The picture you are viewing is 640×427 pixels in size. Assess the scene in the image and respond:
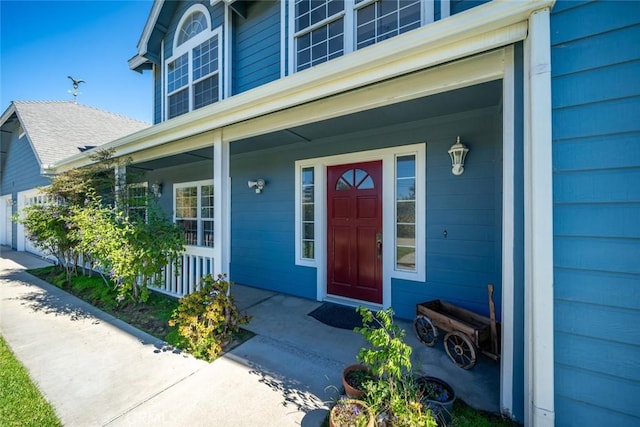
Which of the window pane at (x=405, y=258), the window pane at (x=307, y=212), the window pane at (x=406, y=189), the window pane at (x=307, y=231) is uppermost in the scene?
the window pane at (x=406, y=189)

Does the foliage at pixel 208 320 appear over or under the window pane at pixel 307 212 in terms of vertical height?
under

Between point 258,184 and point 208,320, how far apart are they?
2.77 metres

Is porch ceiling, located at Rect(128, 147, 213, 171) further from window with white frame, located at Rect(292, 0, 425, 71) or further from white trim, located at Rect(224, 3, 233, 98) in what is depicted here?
window with white frame, located at Rect(292, 0, 425, 71)

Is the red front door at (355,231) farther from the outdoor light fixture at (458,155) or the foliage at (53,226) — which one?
the foliage at (53,226)

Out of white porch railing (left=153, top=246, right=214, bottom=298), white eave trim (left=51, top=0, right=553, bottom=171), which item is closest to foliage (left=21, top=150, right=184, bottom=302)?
white porch railing (left=153, top=246, right=214, bottom=298)

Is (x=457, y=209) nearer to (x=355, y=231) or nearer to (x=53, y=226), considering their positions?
(x=355, y=231)

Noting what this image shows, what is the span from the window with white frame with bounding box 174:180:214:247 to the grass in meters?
3.53

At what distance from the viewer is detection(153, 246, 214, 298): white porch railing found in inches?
158

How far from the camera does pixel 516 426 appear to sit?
6.18 ft

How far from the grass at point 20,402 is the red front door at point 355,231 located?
3.32 m

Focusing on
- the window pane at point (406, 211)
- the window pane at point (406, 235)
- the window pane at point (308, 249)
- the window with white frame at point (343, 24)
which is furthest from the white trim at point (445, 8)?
the window pane at point (308, 249)

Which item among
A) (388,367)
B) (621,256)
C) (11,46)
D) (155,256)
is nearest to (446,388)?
(388,367)

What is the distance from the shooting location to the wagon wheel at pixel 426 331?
293 cm

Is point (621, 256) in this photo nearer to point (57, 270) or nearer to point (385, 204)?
point (385, 204)
